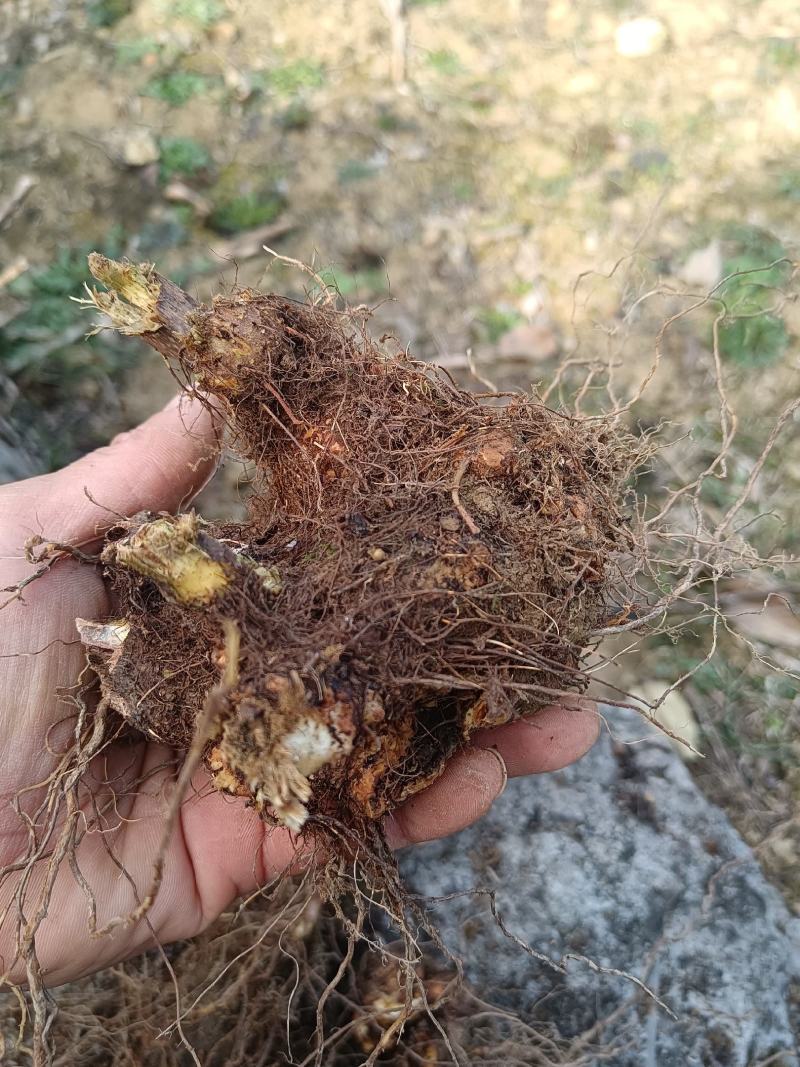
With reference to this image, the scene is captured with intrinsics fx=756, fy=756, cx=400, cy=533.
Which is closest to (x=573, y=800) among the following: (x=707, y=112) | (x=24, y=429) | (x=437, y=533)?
(x=437, y=533)

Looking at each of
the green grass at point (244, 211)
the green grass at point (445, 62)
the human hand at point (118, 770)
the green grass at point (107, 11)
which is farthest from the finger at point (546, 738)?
the green grass at point (107, 11)

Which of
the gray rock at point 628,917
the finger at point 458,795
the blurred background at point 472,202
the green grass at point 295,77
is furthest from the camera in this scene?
the green grass at point 295,77

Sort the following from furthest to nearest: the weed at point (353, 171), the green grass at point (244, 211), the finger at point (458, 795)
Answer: the weed at point (353, 171) < the green grass at point (244, 211) < the finger at point (458, 795)

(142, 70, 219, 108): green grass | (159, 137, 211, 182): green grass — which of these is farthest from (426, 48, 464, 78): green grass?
(159, 137, 211, 182): green grass

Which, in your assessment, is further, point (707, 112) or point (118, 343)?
point (707, 112)

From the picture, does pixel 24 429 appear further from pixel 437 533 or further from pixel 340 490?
pixel 437 533

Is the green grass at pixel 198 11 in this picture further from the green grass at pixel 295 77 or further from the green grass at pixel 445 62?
the green grass at pixel 445 62

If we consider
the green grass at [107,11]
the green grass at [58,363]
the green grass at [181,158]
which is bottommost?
the green grass at [58,363]
